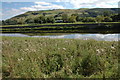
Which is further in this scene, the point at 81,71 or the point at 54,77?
the point at 81,71

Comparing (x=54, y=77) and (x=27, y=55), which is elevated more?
(x=27, y=55)

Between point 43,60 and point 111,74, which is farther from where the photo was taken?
point 43,60

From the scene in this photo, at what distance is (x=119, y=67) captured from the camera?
149 inches

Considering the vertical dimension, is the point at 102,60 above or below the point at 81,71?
above

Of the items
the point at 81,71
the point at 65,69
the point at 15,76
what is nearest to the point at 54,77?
the point at 65,69

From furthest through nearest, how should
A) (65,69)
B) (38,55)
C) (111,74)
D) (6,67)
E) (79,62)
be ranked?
(38,55)
(6,67)
(79,62)
(65,69)
(111,74)

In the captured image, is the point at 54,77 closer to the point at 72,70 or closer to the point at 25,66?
the point at 72,70

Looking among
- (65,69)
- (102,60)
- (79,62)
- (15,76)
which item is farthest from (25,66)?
(102,60)

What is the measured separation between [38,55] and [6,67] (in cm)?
105

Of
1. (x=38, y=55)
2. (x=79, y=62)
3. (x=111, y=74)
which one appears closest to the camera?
(x=111, y=74)

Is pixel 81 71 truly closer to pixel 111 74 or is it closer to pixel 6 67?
pixel 111 74

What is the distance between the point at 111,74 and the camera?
3734 millimetres

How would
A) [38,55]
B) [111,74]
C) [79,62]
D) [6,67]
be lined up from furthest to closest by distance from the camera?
[38,55]
[6,67]
[79,62]
[111,74]

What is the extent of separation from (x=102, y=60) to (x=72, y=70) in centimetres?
91
